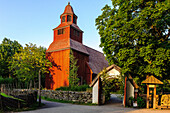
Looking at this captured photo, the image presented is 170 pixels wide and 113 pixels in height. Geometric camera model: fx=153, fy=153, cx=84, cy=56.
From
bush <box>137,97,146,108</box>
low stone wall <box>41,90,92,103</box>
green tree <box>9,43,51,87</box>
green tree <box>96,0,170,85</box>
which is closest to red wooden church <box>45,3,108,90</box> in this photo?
green tree <box>9,43,51,87</box>

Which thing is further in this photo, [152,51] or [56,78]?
[56,78]

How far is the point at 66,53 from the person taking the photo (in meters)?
30.4

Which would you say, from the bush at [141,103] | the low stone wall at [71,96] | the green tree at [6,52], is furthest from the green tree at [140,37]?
the green tree at [6,52]

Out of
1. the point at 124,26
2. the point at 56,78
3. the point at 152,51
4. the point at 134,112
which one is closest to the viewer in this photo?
the point at 134,112

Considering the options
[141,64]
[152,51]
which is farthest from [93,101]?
[152,51]

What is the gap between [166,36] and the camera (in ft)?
62.4

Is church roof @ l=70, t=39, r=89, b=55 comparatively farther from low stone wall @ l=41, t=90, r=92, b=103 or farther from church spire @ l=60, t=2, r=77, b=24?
low stone wall @ l=41, t=90, r=92, b=103

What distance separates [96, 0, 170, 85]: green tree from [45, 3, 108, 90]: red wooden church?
11.5 meters

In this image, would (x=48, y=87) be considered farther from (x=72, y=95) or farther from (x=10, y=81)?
(x=72, y=95)

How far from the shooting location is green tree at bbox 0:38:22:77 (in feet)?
143

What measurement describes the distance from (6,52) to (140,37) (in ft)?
136

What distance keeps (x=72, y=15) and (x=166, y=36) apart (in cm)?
2100

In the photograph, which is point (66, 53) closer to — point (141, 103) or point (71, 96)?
point (71, 96)

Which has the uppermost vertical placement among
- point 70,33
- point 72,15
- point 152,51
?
point 72,15
